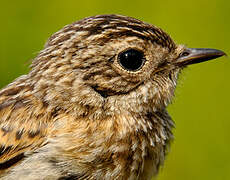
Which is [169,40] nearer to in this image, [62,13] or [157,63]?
[157,63]

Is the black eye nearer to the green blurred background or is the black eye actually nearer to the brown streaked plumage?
the brown streaked plumage

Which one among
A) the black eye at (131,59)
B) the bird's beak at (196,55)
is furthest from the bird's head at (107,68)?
the bird's beak at (196,55)

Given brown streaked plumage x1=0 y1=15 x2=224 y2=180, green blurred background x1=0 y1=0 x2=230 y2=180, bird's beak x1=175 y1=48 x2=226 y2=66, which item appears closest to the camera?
brown streaked plumage x1=0 y1=15 x2=224 y2=180

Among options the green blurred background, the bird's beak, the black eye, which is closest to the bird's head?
the black eye

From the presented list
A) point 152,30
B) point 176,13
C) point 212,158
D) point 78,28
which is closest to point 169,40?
point 152,30

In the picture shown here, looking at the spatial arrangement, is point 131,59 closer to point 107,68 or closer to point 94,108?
point 107,68

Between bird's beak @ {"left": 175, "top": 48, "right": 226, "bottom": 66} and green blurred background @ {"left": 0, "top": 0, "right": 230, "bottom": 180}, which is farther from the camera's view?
green blurred background @ {"left": 0, "top": 0, "right": 230, "bottom": 180}

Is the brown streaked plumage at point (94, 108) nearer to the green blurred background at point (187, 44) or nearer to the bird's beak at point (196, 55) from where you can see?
the bird's beak at point (196, 55)
